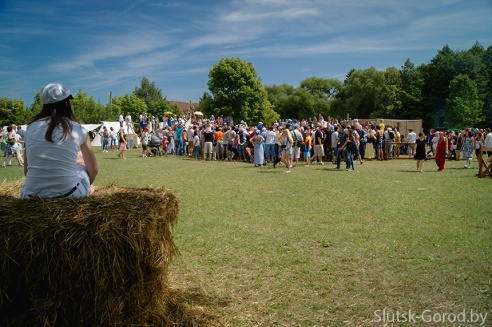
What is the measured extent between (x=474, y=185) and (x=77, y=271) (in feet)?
44.6

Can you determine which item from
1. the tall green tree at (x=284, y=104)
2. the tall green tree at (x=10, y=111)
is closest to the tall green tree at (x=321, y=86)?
the tall green tree at (x=284, y=104)

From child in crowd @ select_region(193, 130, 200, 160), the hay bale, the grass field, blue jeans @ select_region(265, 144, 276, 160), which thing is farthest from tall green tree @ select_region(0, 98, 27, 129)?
the hay bale

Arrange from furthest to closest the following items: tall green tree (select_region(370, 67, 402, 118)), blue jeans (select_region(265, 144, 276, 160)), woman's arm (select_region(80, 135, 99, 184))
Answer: tall green tree (select_region(370, 67, 402, 118)) → blue jeans (select_region(265, 144, 276, 160)) → woman's arm (select_region(80, 135, 99, 184))

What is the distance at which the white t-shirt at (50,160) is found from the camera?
10.6 feet

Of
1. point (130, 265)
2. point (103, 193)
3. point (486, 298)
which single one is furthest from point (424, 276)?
point (103, 193)

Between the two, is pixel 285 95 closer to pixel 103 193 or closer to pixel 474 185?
pixel 474 185

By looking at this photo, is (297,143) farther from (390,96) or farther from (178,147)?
(390,96)

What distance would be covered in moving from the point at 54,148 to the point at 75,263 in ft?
3.62

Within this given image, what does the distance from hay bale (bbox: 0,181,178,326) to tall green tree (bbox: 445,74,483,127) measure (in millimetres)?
64182

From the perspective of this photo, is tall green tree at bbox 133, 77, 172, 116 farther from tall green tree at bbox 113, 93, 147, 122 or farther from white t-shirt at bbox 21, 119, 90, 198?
white t-shirt at bbox 21, 119, 90, 198

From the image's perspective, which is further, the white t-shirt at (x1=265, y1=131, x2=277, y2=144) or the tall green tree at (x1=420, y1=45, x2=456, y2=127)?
the tall green tree at (x1=420, y1=45, x2=456, y2=127)

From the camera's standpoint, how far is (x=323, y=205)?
9273 millimetres

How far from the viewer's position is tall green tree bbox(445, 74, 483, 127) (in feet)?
187

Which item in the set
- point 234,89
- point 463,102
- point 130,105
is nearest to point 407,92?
point 463,102
